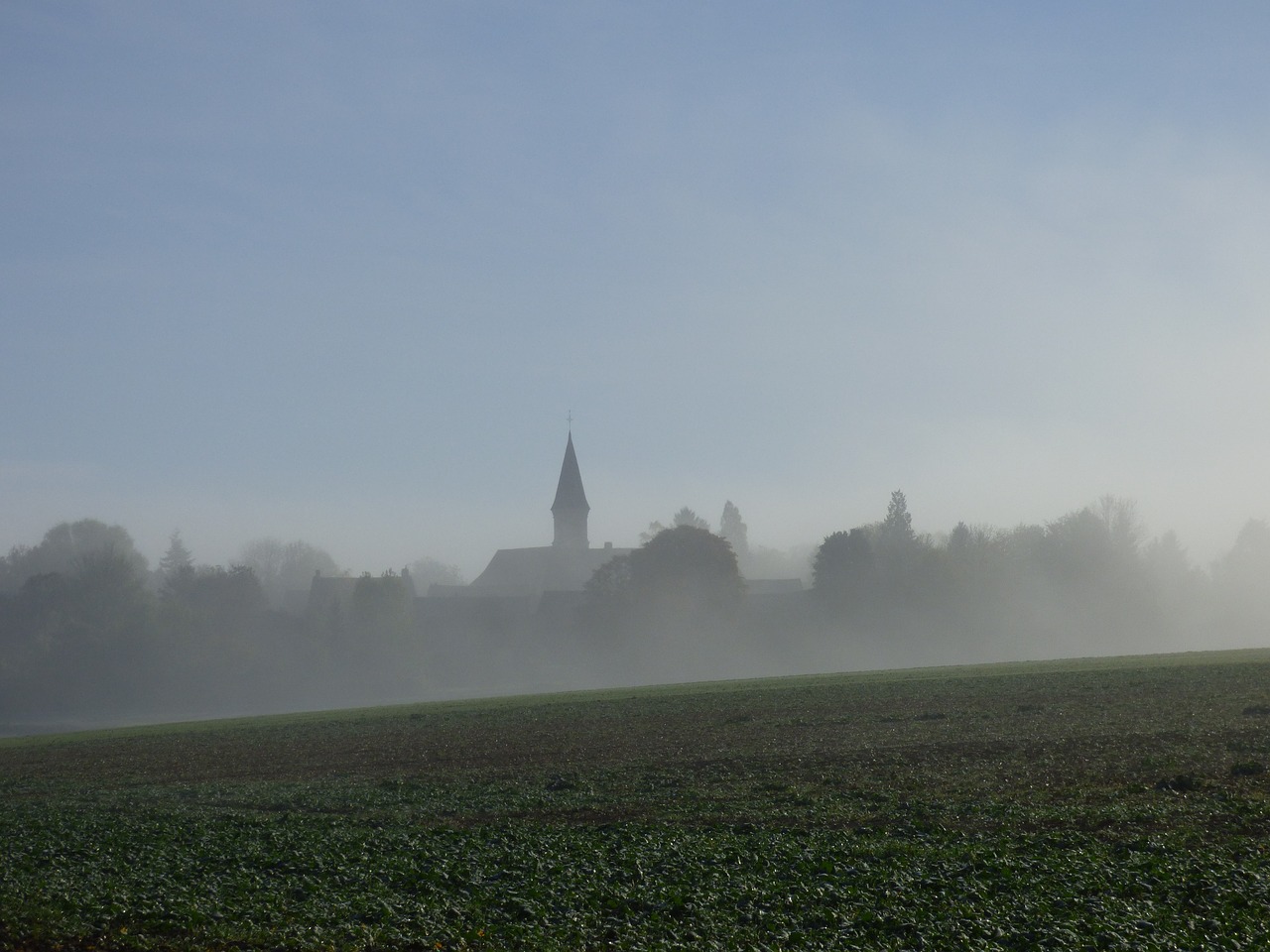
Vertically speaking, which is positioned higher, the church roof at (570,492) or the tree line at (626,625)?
the church roof at (570,492)

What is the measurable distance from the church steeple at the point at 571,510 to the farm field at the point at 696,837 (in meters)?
128

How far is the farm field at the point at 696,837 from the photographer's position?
14.4m

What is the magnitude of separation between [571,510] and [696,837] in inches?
5798

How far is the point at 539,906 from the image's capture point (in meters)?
15.4

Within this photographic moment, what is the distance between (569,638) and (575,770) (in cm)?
8593

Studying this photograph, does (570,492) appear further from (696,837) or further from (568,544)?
(696,837)

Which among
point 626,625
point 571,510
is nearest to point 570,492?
point 571,510

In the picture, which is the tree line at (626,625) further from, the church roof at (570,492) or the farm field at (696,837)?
the farm field at (696,837)

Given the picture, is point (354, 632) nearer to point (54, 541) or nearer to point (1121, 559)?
point (1121, 559)

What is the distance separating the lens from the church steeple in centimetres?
16600

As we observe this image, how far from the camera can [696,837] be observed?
1925 centimetres

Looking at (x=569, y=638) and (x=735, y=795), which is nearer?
(x=735, y=795)

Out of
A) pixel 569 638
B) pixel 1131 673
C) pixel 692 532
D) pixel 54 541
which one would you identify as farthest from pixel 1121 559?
pixel 54 541

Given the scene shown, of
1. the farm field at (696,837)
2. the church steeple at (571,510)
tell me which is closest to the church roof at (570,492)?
the church steeple at (571,510)
